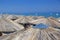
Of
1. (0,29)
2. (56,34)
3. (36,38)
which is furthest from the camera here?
(0,29)

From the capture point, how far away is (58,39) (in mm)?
5047

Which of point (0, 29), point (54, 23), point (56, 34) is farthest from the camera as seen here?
point (54, 23)

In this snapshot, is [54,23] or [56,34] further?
[54,23]

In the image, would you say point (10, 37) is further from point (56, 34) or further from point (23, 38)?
point (56, 34)

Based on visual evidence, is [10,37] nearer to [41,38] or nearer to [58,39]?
[41,38]

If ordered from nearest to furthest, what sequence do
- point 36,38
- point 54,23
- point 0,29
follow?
point 36,38 → point 0,29 → point 54,23

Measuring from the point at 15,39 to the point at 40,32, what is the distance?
0.83 meters

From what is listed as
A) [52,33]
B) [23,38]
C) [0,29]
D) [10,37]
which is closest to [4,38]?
[10,37]

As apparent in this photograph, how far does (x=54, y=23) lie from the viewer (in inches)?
458

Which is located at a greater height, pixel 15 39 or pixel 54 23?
pixel 15 39

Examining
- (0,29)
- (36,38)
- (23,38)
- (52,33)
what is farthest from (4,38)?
(0,29)

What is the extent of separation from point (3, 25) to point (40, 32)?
380 centimetres

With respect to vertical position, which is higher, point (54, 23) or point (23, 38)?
point (23, 38)

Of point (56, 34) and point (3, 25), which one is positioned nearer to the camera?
point (56, 34)
